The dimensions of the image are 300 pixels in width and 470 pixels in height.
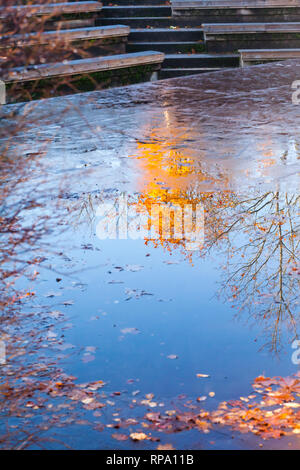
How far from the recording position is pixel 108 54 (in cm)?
1425

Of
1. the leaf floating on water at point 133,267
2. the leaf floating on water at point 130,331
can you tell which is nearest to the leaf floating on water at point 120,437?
the leaf floating on water at point 130,331

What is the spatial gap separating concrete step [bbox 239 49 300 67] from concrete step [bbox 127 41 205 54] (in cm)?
111

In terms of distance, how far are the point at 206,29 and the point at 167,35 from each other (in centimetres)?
107

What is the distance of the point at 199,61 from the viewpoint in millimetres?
14719

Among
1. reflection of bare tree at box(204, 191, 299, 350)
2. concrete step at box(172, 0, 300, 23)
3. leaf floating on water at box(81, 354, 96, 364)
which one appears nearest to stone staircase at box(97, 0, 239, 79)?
concrete step at box(172, 0, 300, 23)

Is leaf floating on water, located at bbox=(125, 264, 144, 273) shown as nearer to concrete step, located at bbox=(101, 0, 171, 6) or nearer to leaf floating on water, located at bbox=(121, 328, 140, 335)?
leaf floating on water, located at bbox=(121, 328, 140, 335)

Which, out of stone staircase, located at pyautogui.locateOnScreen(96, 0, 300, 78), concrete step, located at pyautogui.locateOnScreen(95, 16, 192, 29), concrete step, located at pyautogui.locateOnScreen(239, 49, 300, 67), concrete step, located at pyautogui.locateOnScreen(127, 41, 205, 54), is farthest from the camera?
concrete step, located at pyautogui.locateOnScreen(95, 16, 192, 29)

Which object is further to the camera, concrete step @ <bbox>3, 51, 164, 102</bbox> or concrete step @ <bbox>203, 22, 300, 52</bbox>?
concrete step @ <bbox>203, 22, 300, 52</bbox>

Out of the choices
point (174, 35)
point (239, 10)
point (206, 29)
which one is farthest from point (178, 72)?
point (239, 10)

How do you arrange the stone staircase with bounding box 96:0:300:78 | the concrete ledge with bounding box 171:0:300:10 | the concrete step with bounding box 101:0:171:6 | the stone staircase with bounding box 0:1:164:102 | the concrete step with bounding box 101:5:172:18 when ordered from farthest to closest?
the concrete step with bounding box 101:0:171:6
the concrete step with bounding box 101:5:172:18
the concrete ledge with bounding box 171:0:300:10
the stone staircase with bounding box 96:0:300:78
the stone staircase with bounding box 0:1:164:102

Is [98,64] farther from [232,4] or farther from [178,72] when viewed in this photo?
[232,4]

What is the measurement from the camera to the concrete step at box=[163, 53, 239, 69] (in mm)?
14680

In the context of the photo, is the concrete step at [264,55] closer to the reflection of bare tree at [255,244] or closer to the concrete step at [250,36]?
the concrete step at [250,36]

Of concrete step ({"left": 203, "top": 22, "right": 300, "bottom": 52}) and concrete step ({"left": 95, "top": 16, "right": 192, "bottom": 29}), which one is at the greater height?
concrete step ({"left": 95, "top": 16, "right": 192, "bottom": 29})
